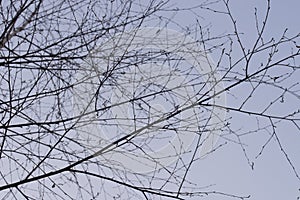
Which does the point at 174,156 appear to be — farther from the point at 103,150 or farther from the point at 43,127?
the point at 43,127

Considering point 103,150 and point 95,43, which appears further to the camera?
point 95,43

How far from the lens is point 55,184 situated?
230cm

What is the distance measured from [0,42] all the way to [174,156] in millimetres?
756

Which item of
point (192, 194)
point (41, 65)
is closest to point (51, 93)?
point (41, 65)

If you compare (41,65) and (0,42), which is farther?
(41,65)

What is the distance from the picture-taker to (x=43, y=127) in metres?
2.30

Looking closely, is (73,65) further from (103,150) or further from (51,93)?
(103,150)

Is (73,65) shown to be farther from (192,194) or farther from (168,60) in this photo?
(192,194)

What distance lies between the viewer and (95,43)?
2.33 m

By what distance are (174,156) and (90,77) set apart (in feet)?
1.41

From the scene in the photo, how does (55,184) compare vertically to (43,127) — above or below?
below

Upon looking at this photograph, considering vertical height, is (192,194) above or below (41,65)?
below

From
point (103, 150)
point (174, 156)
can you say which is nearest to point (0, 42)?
point (103, 150)

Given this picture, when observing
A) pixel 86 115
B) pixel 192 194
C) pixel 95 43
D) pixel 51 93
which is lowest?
pixel 192 194
